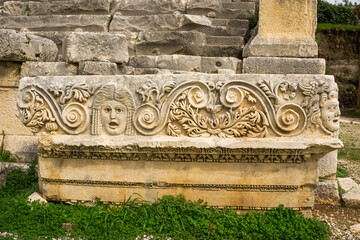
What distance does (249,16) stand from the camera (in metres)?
6.67

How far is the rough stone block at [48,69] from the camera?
13.6 ft

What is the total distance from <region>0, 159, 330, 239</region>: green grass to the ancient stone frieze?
0.67m

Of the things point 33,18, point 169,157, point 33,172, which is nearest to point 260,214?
point 169,157

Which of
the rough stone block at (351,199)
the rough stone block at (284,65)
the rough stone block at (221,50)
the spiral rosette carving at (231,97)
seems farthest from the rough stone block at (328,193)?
the rough stone block at (221,50)

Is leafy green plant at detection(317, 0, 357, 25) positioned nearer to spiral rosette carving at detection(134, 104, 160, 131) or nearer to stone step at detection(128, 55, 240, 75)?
stone step at detection(128, 55, 240, 75)

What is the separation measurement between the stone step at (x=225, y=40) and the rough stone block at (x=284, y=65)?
7.80 ft

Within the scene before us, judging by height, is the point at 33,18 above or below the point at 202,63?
above

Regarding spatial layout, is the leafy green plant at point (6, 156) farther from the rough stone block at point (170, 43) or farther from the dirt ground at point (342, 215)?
the dirt ground at point (342, 215)

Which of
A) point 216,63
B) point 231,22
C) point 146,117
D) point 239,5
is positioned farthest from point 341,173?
point 239,5

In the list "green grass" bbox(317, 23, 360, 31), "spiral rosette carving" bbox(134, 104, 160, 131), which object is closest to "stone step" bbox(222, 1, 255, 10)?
"spiral rosette carving" bbox(134, 104, 160, 131)

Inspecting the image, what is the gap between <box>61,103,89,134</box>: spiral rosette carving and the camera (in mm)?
3154

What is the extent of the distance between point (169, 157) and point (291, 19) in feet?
6.17

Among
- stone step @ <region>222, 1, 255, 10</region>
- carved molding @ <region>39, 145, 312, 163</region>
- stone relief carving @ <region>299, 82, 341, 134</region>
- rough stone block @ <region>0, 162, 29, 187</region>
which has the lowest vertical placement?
rough stone block @ <region>0, 162, 29, 187</region>

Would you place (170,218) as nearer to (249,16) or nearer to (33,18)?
(249,16)
